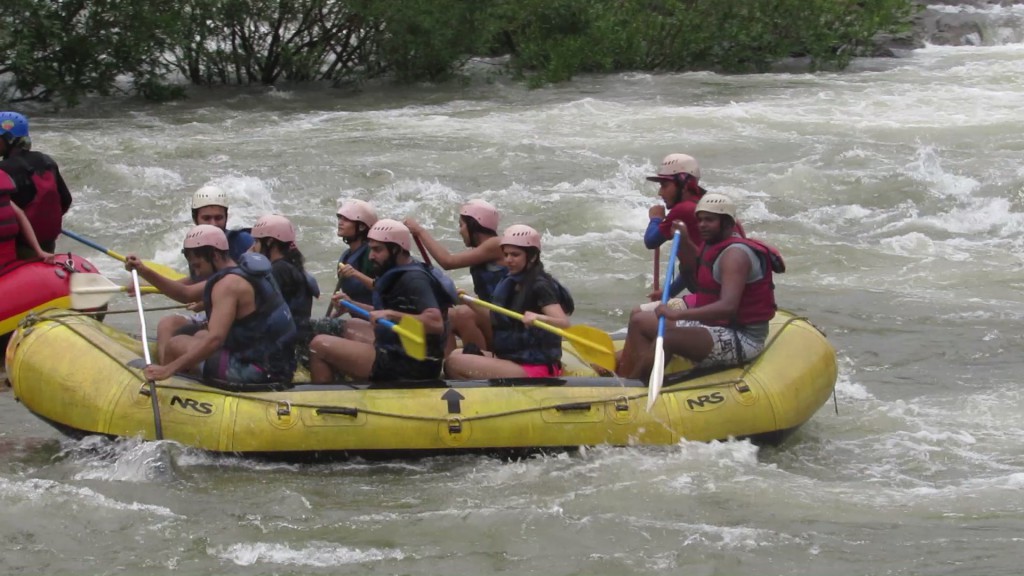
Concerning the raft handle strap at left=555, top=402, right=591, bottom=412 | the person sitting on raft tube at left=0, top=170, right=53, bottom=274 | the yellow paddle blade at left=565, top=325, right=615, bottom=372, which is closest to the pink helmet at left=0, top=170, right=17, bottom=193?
the person sitting on raft tube at left=0, top=170, right=53, bottom=274

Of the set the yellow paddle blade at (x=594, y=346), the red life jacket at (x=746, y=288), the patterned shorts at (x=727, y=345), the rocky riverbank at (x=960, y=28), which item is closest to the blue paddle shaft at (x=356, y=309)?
the yellow paddle blade at (x=594, y=346)

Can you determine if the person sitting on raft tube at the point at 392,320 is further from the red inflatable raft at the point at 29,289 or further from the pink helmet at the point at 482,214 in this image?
the red inflatable raft at the point at 29,289

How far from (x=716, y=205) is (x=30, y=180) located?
13.4 feet

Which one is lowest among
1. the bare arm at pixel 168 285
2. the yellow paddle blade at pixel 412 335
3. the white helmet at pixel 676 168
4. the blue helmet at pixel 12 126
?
the yellow paddle blade at pixel 412 335

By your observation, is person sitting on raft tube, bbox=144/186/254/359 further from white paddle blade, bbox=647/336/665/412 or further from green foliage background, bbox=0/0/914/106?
green foliage background, bbox=0/0/914/106

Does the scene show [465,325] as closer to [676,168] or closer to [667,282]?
[667,282]

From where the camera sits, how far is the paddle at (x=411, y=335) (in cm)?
671

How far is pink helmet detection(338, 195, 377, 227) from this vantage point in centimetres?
726

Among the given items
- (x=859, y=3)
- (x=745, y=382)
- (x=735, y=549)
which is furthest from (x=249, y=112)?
(x=735, y=549)

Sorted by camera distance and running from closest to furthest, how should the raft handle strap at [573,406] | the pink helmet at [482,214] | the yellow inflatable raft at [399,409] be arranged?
the yellow inflatable raft at [399,409] → the raft handle strap at [573,406] → the pink helmet at [482,214]

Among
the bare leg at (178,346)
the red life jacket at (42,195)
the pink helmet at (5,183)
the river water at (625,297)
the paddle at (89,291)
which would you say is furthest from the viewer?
the red life jacket at (42,195)

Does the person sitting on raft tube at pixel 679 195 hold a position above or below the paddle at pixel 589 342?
above

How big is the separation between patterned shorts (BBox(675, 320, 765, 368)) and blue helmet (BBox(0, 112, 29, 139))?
3902 millimetres

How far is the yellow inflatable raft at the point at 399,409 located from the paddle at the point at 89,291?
595 millimetres
